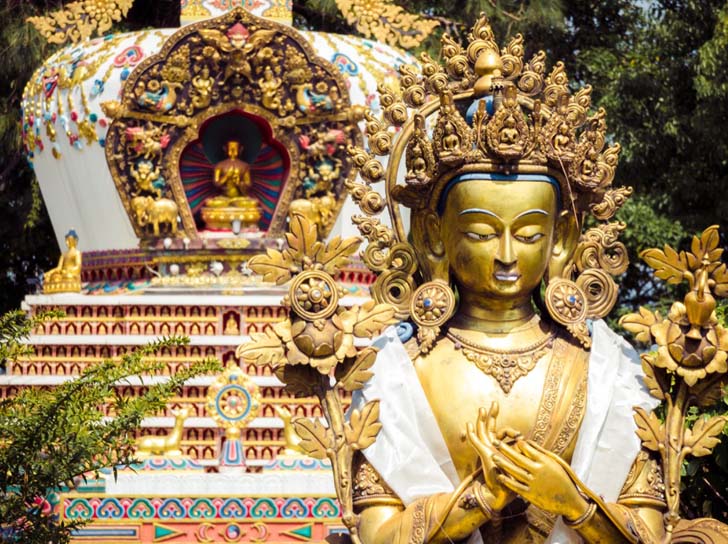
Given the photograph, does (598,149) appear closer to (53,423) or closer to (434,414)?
(434,414)

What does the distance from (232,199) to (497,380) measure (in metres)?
7.60

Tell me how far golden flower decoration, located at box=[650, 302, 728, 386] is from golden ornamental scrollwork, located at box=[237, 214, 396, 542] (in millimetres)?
1099

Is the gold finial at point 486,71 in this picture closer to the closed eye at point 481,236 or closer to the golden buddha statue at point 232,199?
the closed eye at point 481,236

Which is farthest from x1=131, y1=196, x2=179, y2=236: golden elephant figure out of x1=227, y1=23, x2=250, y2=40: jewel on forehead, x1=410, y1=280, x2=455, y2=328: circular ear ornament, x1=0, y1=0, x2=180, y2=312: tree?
x1=410, y1=280, x2=455, y2=328: circular ear ornament

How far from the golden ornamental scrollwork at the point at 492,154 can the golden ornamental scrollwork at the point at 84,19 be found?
7868mm

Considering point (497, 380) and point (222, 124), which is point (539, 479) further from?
point (222, 124)

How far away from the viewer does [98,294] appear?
45.7 ft

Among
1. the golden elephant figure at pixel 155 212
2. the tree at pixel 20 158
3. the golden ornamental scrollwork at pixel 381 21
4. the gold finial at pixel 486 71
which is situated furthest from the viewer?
the tree at pixel 20 158

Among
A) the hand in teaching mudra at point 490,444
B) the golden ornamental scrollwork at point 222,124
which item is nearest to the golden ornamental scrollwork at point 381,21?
the golden ornamental scrollwork at point 222,124

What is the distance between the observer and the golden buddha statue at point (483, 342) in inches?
259

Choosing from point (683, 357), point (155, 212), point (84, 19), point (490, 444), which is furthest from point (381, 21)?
point (490, 444)

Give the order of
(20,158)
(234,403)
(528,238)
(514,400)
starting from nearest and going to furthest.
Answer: (514,400) < (528,238) < (234,403) < (20,158)

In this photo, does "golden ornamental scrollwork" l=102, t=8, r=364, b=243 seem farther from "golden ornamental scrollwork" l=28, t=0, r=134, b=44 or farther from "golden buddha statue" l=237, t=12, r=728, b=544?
"golden buddha statue" l=237, t=12, r=728, b=544

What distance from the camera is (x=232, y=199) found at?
14109 mm
